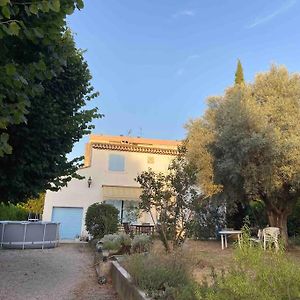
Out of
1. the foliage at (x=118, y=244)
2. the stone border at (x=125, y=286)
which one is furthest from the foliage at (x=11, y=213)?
the stone border at (x=125, y=286)

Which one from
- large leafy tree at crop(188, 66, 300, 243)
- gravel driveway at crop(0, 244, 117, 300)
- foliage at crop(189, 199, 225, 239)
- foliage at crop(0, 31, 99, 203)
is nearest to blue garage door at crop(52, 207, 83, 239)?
foliage at crop(189, 199, 225, 239)

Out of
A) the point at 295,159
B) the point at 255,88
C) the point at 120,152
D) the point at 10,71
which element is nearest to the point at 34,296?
the point at 10,71

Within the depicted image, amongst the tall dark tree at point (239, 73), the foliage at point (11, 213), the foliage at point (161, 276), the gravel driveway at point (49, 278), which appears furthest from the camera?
the tall dark tree at point (239, 73)

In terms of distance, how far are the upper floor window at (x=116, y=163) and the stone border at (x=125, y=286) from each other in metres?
20.9

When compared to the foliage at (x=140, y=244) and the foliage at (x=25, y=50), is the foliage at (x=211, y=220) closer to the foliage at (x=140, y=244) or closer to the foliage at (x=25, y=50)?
the foliage at (x=140, y=244)

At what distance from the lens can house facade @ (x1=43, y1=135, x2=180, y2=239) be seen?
1155 inches

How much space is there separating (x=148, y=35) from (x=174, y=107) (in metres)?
8.13

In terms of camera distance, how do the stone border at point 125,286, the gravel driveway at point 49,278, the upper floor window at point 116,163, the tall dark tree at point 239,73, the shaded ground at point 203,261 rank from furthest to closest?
the upper floor window at point 116,163
the tall dark tree at point 239,73
the gravel driveway at point 49,278
the shaded ground at point 203,261
the stone border at point 125,286

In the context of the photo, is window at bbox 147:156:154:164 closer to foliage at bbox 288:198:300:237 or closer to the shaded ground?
foliage at bbox 288:198:300:237

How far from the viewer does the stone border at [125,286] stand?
21.7ft

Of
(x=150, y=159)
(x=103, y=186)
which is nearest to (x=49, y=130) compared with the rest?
(x=103, y=186)

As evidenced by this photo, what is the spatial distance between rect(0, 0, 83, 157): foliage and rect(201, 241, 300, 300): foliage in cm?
306

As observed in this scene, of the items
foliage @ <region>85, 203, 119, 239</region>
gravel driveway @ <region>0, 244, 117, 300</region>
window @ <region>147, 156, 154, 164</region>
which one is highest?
window @ <region>147, 156, 154, 164</region>

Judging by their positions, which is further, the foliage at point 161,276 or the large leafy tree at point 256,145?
the large leafy tree at point 256,145
